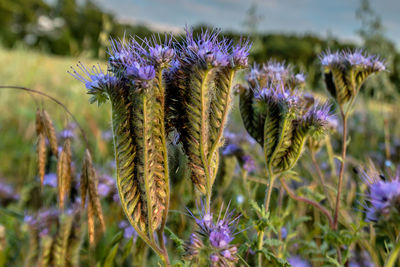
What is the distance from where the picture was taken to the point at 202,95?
4.03 ft

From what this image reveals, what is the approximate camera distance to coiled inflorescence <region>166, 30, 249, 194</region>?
1228mm

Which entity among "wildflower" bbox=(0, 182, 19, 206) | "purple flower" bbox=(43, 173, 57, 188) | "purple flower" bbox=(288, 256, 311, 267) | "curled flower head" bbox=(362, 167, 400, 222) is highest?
"curled flower head" bbox=(362, 167, 400, 222)

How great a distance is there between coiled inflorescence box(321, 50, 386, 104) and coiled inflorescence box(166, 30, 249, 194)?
0.77 metres

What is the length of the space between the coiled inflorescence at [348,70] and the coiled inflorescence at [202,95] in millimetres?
766

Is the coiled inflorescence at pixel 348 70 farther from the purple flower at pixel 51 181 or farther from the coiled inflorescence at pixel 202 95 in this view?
the purple flower at pixel 51 181

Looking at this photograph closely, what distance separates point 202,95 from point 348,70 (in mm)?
975

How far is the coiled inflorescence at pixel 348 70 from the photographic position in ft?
5.84

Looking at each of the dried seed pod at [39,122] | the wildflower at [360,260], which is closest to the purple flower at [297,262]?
the wildflower at [360,260]

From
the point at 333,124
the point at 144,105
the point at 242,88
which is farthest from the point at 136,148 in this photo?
the point at 333,124

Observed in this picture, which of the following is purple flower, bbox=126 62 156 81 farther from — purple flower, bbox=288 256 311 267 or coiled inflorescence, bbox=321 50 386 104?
purple flower, bbox=288 256 311 267

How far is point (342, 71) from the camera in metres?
1.84

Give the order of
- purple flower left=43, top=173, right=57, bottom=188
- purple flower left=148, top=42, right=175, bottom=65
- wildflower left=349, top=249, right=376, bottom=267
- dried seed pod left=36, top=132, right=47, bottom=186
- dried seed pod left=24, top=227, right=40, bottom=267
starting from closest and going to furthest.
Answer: purple flower left=148, top=42, right=175, bottom=65, dried seed pod left=36, top=132, right=47, bottom=186, dried seed pod left=24, top=227, right=40, bottom=267, wildflower left=349, top=249, right=376, bottom=267, purple flower left=43, top=173, right=57, bottom=188

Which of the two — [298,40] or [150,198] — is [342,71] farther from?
[298,40]

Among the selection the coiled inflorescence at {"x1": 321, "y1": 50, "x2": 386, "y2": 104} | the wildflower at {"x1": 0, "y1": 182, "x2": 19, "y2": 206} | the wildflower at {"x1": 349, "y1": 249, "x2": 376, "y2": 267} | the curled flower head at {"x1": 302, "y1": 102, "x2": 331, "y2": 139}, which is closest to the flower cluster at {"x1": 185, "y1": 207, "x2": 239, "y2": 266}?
the curled flower head at {"x1": 302, "y1": 102, "x2": 331, "y2": 139}
